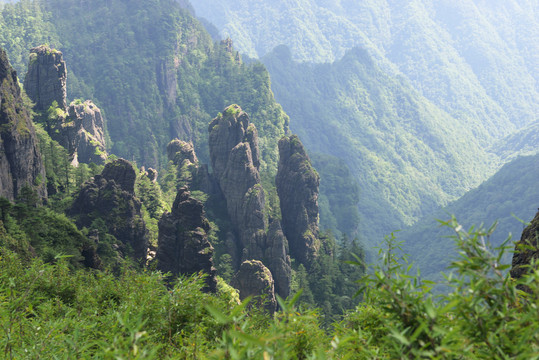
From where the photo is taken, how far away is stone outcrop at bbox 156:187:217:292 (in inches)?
1750

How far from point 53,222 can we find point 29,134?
54.4ft

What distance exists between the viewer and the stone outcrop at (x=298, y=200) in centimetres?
7125

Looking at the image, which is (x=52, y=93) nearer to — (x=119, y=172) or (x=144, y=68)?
(x=119, y=172)

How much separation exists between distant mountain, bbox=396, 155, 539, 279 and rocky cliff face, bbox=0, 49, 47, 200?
89875 mm

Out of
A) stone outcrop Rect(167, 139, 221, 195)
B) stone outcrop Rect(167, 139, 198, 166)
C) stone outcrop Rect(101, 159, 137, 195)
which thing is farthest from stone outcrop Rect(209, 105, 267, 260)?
stone outcrop Rect(101, 159, 137, 195)

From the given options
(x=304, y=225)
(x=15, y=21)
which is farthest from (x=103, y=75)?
(x=304, y=225)

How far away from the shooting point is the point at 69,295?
15.5 meters

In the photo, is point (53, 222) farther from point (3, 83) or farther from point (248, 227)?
point (248, 227)

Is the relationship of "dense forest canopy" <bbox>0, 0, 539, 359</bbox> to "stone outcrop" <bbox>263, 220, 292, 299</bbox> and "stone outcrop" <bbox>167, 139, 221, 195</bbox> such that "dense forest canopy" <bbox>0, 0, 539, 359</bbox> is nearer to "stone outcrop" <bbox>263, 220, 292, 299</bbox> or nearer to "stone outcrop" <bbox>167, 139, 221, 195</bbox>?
"stone outcrop" <bbox>263, 220, 292, 299</bbox>

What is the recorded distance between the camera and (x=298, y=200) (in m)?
75.0

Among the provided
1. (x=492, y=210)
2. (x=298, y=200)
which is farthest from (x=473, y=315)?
(x=492, y=210)

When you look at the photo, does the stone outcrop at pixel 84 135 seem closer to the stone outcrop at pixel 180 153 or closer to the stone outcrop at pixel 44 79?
the stone outcrop at pixel 44 79

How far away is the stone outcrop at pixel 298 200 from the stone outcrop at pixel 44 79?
37.9 m

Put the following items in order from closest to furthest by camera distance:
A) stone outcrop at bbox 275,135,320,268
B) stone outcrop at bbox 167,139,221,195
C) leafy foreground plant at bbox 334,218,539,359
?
1. leafy foreground plant at bbox 334,218,539,359
2. stone outcrop at bbox 275,135,320,268
3. stone outcrop at bbox 167,139,221,195
